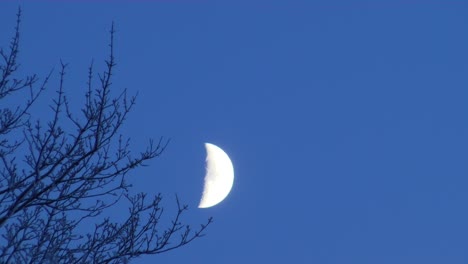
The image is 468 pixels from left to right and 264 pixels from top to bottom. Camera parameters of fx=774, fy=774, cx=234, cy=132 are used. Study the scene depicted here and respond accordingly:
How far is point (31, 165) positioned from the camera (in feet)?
19.4

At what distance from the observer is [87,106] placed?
19.2ft

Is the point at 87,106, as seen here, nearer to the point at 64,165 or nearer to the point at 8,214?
the point at 64,165

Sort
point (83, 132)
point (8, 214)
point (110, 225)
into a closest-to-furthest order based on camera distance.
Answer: point (8, 214) < point (83, 132) < point (110, 225)

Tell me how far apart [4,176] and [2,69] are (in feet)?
2.95

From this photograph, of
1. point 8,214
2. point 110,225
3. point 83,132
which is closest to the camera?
point 8,214

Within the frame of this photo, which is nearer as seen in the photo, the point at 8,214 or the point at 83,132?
the point at 8,214

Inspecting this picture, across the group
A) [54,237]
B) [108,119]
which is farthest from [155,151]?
[54,237]

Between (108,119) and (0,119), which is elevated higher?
(0,119)

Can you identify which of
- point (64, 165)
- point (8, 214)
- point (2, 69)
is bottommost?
point (8, 214)

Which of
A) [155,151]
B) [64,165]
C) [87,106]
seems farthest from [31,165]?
[155,151]

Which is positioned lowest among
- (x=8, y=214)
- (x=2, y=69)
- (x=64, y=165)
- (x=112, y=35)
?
(x=8, y=214)

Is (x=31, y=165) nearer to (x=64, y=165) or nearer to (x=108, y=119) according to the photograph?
(x=64, y=165)

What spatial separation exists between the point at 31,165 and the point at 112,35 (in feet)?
3.83

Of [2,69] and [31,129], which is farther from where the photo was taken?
[2,69]
